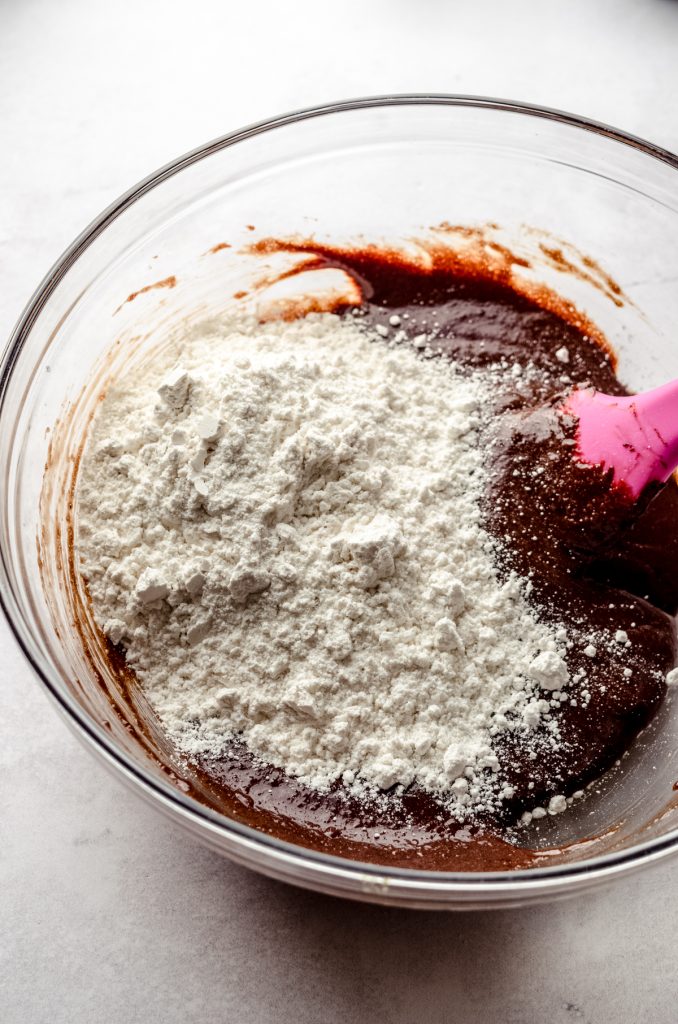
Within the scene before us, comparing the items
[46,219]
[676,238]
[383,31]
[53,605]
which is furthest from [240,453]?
[383,31]

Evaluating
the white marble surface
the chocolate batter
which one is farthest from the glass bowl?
the white marble surface

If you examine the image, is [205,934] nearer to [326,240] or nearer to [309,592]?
[309,592]

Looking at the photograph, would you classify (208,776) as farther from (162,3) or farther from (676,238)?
(162,3)

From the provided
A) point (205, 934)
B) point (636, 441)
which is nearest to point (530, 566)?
point (636, 441)

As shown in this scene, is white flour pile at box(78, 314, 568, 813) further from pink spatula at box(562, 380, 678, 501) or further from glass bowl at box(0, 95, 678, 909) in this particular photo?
pink spatula at box(562, 380, 678, 501)

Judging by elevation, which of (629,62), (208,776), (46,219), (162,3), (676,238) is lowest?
(208,776)

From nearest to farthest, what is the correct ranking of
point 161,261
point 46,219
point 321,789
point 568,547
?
point 321,789 < point 568,547 < point 161,261 < point 46,219
